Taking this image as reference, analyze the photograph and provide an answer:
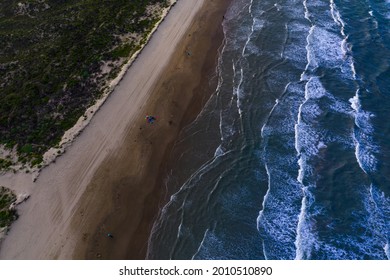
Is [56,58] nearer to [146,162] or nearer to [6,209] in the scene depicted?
[146,162]

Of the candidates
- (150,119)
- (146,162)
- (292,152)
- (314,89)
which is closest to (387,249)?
(292,152)

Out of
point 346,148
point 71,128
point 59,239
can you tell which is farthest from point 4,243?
point 346,148

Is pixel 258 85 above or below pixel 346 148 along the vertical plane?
above

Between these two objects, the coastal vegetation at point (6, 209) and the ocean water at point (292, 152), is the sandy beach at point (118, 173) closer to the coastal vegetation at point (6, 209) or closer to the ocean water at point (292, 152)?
the coastal vegetation at point (6, 209)

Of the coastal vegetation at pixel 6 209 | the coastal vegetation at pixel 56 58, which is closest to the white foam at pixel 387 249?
the coastal vegetation at pixel 6 209

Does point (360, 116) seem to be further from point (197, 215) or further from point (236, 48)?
point (197, 215)

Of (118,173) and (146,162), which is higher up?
(118,173)

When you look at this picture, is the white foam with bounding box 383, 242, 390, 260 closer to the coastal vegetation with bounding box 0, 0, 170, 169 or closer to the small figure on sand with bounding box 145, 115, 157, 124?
the small figure on sand with bounding box 145, 115, 157, 124
